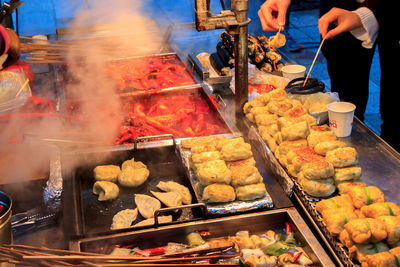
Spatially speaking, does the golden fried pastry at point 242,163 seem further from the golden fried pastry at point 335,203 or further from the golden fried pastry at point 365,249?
the golden fried pastry at point 365,249

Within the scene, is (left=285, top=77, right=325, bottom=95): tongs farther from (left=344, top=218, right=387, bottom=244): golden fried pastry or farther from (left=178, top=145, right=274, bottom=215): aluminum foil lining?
(left=344, top=218, right=387, bottom=244): golden fried pastry

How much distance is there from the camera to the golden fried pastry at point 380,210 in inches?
68.8

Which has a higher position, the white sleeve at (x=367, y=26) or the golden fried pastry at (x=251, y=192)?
the white sleeve at (x=367, y=26)

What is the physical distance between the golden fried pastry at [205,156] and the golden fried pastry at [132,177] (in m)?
0.34

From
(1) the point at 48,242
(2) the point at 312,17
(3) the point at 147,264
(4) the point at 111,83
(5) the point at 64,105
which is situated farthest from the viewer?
(2) the point at 312,17

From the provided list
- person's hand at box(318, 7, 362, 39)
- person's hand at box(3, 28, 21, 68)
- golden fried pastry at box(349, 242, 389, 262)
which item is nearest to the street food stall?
golden fried pastry at box(349, 242, 389, 262)

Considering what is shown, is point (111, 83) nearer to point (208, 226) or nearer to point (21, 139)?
point (21, 139)

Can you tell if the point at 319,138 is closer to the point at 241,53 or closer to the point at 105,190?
the point at 241,53

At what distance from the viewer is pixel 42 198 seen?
2416 mm

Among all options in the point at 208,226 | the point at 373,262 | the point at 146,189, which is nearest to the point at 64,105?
the point at 146,189

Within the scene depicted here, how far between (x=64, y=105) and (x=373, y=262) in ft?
8.93

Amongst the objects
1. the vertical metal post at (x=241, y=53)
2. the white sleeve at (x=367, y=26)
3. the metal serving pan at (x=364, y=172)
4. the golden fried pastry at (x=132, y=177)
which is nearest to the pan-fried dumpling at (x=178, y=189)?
the golden fried pastry at (x=132, y=177)

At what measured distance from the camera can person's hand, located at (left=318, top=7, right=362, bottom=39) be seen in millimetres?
2822

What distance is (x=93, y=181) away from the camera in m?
2.55
